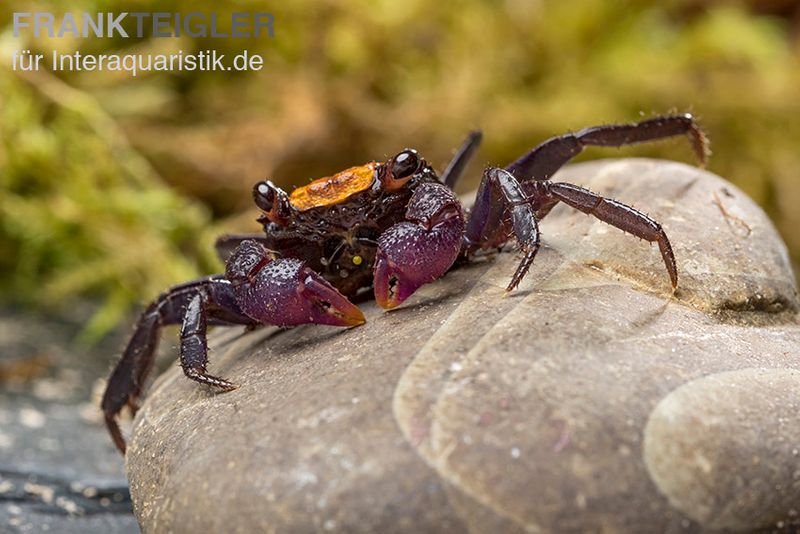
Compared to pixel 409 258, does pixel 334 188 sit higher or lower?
higher

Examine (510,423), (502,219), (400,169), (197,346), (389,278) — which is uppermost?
(400,169)

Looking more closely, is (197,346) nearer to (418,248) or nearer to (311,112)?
(418,248)

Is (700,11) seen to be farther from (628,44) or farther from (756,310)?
(756,310)

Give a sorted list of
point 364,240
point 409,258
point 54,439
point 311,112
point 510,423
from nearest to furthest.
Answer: point 510,423
point 409,258
point 364,240
point 54,439
point 311,112

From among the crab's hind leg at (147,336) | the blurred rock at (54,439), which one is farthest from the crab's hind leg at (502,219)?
the blurred rock at (54,439)

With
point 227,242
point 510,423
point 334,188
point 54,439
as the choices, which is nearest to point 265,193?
point 334,188

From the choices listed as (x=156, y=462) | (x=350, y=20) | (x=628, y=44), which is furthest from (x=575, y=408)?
(x=628, y=44)
